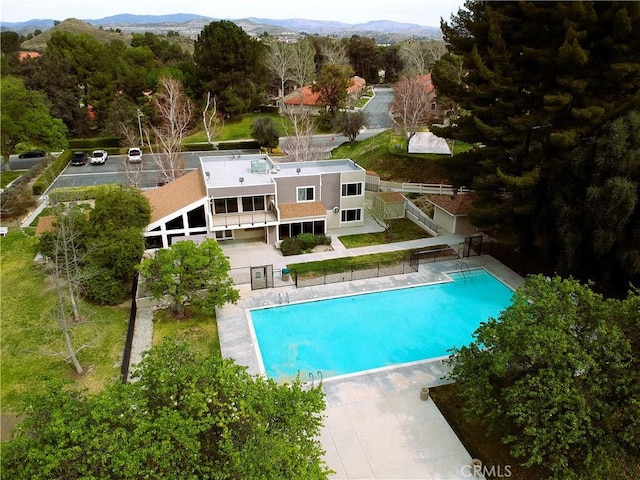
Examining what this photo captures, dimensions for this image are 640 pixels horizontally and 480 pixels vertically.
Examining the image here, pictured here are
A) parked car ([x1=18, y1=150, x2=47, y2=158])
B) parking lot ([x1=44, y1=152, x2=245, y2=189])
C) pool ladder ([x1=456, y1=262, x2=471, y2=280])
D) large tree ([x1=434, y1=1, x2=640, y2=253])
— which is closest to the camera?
large tree ([x1=434, y1=1, x2=640, y2=253])

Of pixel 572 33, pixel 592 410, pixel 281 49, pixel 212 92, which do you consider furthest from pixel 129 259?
pixel 281 49

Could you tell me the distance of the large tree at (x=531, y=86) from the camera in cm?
2209

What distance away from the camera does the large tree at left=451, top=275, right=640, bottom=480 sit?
41.0ft

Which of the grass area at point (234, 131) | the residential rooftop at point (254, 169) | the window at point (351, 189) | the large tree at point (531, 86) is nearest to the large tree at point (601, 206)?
the large tree at point (531, 86)

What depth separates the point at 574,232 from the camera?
2227 cm

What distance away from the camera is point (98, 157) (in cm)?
5094

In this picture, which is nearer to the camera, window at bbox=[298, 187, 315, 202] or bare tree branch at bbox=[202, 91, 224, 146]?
window at bbox=[298, 187, 315, 202]

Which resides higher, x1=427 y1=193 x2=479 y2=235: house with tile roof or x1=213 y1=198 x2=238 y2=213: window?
x1=213 y1=198 x2=238 y2=213: window

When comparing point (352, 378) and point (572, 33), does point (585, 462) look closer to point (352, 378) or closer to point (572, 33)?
point (352, 378)

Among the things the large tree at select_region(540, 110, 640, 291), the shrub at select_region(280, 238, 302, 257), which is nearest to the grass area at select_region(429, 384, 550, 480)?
the large tree at select_region(540, 110, 640, 291)

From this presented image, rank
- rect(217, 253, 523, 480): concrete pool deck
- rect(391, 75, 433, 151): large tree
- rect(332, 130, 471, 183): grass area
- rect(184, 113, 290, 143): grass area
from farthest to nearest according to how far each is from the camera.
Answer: rect(184, 113, 290, 143): grass area, rect(391, 75, 433, 151): large tree, rect(332, 130, 471, 183): grass area, rect(217, 253, 523, 480): concrete pool deck

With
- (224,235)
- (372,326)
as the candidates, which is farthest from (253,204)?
(372,326)

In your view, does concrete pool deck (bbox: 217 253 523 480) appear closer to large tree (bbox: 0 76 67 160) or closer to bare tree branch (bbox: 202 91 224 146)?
large tree (bbox: 0 76 67 160)

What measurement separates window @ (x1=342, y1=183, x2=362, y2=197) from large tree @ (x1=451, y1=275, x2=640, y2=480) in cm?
1730
